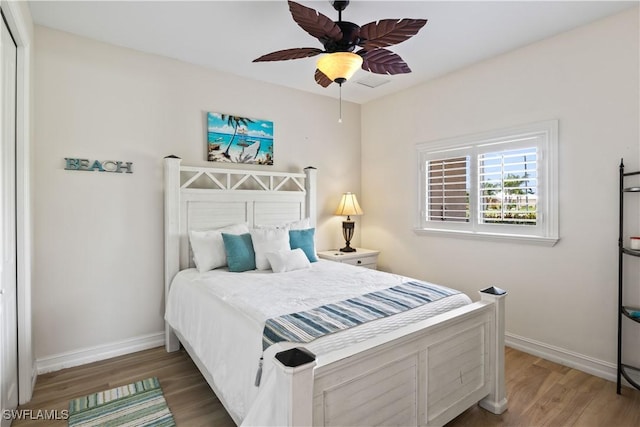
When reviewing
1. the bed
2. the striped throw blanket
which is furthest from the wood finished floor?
the striped throw blanket

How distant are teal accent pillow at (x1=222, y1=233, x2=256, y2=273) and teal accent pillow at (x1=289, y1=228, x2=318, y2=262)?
0.45 m

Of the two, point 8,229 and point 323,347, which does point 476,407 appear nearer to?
point 323,347

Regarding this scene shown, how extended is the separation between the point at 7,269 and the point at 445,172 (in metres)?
3.70

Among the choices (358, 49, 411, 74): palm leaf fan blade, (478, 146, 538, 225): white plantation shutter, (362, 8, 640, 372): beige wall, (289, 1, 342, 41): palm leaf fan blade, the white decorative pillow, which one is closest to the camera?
(289, 1, 342, 41): palm leaf fan blade

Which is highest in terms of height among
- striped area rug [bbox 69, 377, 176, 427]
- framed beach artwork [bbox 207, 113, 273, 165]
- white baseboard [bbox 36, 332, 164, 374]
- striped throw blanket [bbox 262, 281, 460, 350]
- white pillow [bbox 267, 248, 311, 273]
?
framed beach artwork [bbox 207, 113, 273, 165]

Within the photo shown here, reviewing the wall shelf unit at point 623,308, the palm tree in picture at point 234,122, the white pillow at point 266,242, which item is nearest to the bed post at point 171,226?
the palm tree in picture at point 234,122

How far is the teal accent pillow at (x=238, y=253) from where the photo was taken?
2973mm

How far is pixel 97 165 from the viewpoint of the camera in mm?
2902

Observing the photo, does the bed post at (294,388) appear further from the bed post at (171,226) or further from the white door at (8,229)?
the bed post at (171,226)

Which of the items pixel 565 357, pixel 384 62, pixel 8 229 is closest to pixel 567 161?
pixel 565 357

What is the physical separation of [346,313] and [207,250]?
162 centimetres

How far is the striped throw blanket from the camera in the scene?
5.45 feet

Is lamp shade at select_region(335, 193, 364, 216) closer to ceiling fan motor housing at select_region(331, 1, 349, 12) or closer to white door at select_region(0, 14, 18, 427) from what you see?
ceiling fan motor housing at select_region(331, 1, 349, 12)

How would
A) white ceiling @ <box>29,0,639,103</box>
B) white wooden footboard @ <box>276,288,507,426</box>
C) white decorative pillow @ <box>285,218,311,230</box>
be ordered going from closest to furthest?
white wooden footboard @ <box>276,288,507,426</box> < white ceiling @ <box>29,0,639,103</box> < white decorative pillow @ <box>285,218,311,230</box>
